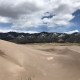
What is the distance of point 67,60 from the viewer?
11.8 metres

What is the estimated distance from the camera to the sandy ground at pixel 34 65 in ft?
31.6

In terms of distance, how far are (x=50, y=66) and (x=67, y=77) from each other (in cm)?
93

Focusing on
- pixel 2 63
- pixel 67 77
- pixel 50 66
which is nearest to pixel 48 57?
pixel 50 66

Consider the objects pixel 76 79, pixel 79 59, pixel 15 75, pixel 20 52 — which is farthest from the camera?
pixel 79 59

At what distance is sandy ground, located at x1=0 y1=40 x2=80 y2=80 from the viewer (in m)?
9.62

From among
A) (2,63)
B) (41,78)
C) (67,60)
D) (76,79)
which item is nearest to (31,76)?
(41,78)

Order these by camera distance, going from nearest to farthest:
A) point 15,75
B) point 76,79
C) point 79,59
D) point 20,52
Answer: point 15,75, point 76,79, point 20,52, point 79,59

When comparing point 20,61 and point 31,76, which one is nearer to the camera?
point 31,76

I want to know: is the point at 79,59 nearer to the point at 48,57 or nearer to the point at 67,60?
the point at 67,60

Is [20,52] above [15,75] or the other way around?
above

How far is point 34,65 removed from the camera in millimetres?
10523

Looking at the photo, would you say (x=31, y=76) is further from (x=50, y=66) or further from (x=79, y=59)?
(x=79, y=59)

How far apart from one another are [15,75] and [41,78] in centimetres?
104

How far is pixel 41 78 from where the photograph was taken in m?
9.87
